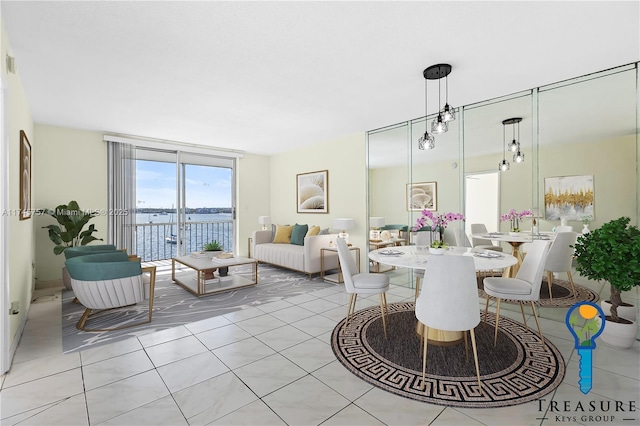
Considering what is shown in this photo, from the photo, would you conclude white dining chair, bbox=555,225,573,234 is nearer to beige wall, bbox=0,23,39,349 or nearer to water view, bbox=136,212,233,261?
beige wall, bbox=0,23,39,349

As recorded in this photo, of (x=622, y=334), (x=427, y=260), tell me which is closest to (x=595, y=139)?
(x=622, y=334)

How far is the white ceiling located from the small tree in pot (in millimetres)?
1591

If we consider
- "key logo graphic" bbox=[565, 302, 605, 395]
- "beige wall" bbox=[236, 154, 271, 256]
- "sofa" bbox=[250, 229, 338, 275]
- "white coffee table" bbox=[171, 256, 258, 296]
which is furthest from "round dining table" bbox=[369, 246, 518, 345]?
"beige wall" bbox=[236, 154, 271, 256]

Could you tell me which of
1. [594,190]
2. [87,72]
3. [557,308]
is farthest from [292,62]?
[557,308]

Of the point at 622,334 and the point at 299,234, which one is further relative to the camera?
the point at 299,234

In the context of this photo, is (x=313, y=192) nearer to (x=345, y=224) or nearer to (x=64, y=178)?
(x=345, y=224)

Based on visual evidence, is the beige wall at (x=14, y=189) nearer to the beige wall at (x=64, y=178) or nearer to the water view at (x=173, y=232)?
the beige wall at (x=64, y=178)

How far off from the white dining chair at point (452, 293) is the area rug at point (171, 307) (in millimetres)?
2480

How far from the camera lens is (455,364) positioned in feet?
7.75

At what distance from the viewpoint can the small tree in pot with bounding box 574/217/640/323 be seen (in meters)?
2.47

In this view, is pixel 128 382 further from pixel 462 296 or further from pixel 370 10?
pixel 370 10

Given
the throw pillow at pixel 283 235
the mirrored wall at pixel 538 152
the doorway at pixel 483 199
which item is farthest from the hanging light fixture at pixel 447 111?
the throw pillow at pixel 283 235

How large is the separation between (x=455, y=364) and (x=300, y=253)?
337 centimetres

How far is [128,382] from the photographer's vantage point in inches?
84.6
